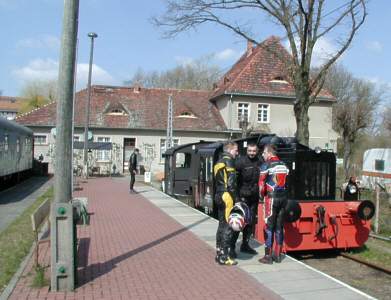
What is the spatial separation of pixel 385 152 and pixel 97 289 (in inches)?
946

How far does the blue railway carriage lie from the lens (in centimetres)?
2222

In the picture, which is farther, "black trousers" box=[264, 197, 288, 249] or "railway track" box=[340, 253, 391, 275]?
"railway track" box=[340, 253, 391, 275]

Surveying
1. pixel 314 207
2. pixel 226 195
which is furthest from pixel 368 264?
pixel 226 195

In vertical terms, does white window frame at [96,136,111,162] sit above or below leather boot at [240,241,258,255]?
above

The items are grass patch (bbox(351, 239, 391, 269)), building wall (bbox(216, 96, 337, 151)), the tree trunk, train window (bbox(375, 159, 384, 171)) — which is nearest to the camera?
grass patch (bbox(351, 239, 391, 269))

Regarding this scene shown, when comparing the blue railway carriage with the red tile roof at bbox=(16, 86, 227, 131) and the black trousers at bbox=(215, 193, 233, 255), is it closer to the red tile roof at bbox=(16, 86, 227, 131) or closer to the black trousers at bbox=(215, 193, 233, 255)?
the red tile roof at bbox=(16, 86, 227, 131)

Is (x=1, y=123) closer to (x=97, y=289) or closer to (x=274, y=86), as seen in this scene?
(x=97, y=289)

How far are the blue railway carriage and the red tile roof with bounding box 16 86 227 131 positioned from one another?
392 inches

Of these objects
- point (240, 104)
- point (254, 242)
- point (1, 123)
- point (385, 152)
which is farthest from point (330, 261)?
point (240, 104)

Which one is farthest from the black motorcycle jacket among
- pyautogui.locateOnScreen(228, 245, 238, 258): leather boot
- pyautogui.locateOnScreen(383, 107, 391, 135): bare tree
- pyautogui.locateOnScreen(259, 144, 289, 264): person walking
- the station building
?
pyautogui.locateOnScreen(383, 107, 391, 135): bare tree

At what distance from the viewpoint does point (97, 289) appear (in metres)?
6.62

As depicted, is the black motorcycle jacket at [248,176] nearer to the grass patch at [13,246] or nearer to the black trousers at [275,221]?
the black trousers at [275,221]

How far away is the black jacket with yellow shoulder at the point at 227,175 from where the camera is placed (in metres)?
8.09

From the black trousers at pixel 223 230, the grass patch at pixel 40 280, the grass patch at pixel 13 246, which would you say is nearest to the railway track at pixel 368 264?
the black trousers at pixel 223 230
